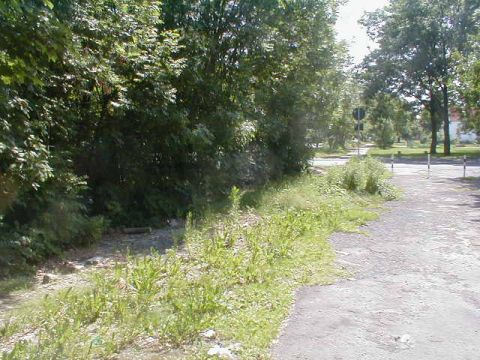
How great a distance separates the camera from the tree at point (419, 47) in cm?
4025

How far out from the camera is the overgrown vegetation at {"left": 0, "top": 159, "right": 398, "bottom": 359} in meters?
4.27

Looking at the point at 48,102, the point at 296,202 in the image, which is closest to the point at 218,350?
the point at 48,102

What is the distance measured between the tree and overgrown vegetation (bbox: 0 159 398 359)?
3565 cm

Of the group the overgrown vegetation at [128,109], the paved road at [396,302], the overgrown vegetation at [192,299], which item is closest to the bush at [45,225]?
the overgrown vegetation at [128,109]

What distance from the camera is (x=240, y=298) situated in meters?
5.48

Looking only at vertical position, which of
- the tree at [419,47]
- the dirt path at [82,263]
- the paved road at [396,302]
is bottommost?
the paved road at [396,302]

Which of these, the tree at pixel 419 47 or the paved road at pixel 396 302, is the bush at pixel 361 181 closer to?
the paved road at pixel 396 302

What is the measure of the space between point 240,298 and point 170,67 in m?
5.89

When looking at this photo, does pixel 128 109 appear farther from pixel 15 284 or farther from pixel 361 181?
pixel 361 181

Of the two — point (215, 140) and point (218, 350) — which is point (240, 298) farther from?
point (215, 140)

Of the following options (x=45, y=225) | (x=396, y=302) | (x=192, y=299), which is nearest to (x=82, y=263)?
(x=45, y=225)

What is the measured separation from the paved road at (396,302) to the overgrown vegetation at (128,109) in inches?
→ 157

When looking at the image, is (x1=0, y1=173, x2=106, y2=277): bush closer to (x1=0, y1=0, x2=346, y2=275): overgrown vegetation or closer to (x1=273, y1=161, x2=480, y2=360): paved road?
(x1=0, y1=0, x2=346, y2=275): overgrown vegetation

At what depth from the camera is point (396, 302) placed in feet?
18.0
